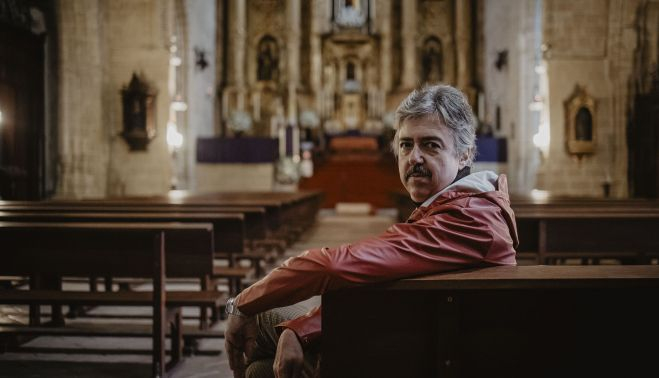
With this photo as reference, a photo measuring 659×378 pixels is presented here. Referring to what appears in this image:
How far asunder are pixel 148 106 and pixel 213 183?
4.33 meters

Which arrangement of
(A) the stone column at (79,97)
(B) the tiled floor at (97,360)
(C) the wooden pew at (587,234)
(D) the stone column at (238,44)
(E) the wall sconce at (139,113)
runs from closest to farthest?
(B) the tiled floor at (97,360) < (C) the wooden pew at (587,234) < (A) the stone column at (79,97) < (E) the wall sconce at (139,113) < (D) the stone column at (238,44)

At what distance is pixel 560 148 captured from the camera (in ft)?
41.2

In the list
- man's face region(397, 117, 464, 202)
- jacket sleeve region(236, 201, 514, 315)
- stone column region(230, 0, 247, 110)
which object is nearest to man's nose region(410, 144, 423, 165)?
man's face region(397, 117, 464, 202)

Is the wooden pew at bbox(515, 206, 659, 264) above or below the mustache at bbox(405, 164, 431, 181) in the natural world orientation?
below

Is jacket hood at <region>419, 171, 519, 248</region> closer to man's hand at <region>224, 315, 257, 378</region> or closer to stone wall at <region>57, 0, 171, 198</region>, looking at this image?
man's hand at <region>224, 315, 257, 378</region>

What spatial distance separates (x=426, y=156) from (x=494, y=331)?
52 centimetres

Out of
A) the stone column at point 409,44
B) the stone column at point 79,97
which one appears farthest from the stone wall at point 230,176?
the stone column at point 409,44

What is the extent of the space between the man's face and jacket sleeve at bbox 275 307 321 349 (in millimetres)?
461

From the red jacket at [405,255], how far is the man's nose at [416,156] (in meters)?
0.13

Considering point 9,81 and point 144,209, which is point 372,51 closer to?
point 9,81

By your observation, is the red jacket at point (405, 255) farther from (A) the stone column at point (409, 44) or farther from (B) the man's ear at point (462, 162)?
(A) the stone column at point (409, 44)

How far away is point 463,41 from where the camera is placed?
23.3 metres

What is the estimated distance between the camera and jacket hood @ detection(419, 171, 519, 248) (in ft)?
5.32

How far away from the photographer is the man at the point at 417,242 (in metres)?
1.44
